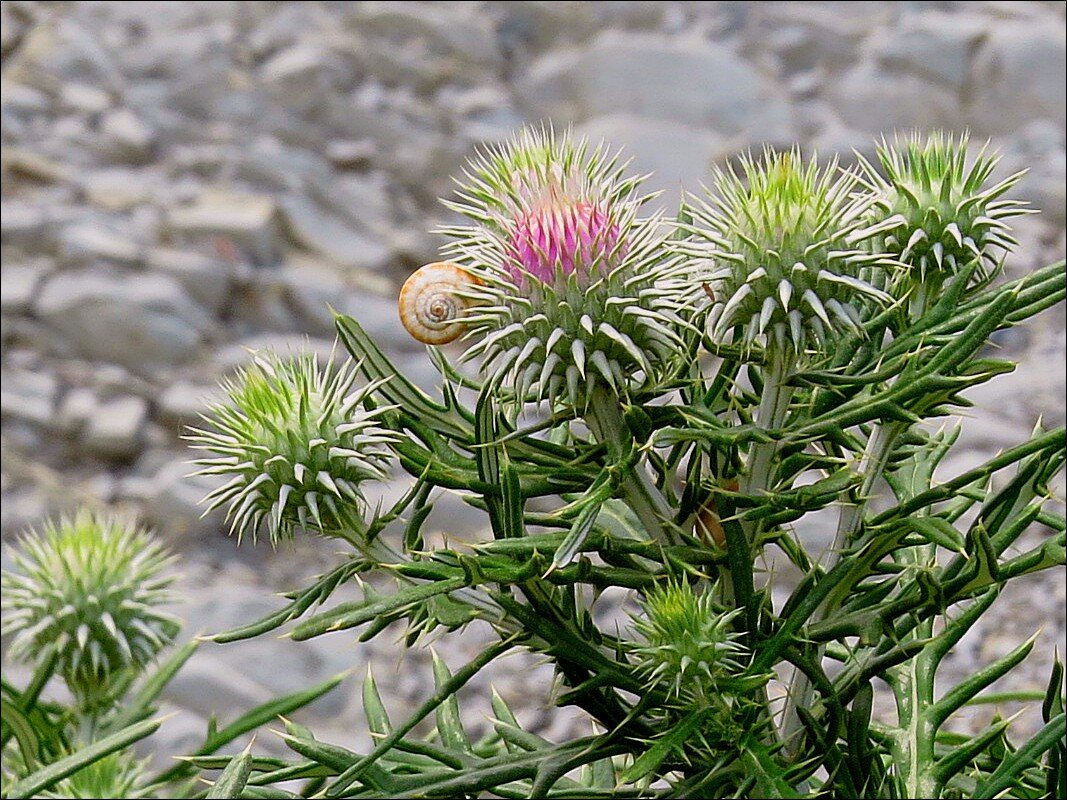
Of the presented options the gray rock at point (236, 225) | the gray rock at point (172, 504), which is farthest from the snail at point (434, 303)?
the gray rock at point (236, 225)

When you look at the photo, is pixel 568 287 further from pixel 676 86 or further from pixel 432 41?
pixel 432 41

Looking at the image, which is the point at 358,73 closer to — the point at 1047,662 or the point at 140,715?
the point at 1047,662

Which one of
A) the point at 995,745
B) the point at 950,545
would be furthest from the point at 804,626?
the point at 995,745

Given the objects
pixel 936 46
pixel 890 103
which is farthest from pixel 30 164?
pixel 936 46

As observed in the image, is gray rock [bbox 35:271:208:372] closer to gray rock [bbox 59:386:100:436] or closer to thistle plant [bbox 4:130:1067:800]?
gray rock [bbox 59:386:100:436]

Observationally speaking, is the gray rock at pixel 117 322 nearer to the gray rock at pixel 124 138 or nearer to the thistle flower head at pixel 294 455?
the gray rock at pixel 124 138
